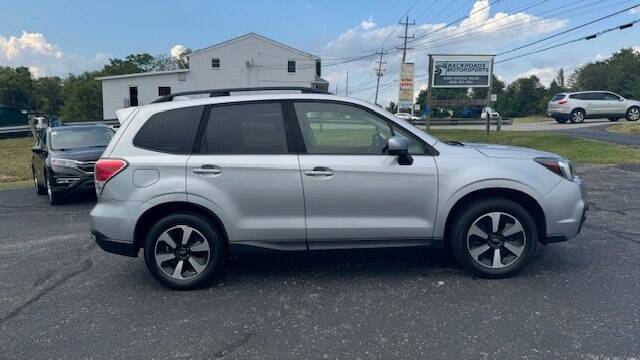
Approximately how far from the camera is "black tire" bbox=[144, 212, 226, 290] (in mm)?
4078

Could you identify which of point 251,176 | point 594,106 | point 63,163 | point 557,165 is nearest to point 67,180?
point 63,163

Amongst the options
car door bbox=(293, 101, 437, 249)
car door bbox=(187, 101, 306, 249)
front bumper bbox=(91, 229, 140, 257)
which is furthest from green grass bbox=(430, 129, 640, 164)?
front bumper bbox=(91, 229, 140, 257)

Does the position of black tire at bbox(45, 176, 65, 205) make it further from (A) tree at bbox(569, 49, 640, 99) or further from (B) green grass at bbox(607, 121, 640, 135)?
(A) tree at bbox(569, 49, 640, 99)

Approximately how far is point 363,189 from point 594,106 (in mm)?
26709

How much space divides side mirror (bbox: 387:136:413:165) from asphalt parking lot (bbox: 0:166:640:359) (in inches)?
35.0

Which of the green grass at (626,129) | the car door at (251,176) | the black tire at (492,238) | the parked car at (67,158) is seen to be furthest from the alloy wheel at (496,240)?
the green grass at (626,129)

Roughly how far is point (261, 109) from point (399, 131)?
1.30 metres

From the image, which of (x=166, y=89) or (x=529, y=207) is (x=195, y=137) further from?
(x=166, y=89)

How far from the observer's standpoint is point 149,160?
4.02m

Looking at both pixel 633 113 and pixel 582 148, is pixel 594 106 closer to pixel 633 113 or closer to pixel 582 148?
pixel 633 113

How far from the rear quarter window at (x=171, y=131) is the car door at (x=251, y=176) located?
0.10 m

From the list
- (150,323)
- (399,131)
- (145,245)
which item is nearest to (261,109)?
(399,131)

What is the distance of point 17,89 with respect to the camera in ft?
297

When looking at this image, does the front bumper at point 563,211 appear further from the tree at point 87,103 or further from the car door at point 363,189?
the tree at point 87,103
